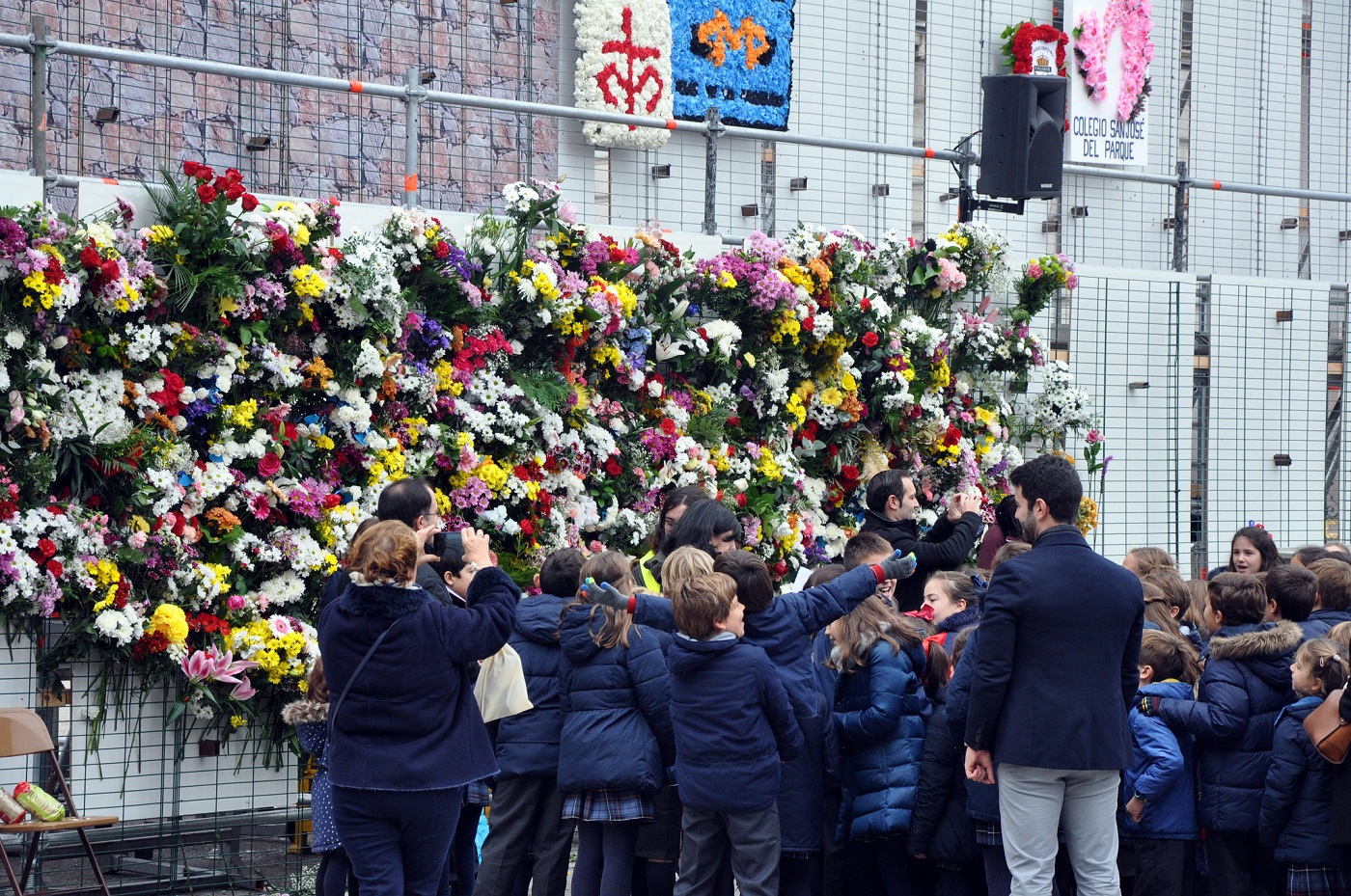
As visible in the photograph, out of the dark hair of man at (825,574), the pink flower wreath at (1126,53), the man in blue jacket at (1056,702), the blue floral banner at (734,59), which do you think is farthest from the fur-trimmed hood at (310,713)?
the pink flower wreath at (1126,53)

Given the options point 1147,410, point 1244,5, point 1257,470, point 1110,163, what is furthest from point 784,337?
point 1244,5

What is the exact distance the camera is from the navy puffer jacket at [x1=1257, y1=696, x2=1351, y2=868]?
5.38 metres

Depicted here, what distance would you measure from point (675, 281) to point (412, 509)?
316cm

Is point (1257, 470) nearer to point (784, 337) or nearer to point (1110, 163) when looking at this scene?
point (1110, 163)

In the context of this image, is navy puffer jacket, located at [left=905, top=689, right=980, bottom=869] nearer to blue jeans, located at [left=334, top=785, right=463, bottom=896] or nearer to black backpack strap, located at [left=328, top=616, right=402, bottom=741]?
blue jeans, located at [left=334, top=785, right=463, bottom=896]

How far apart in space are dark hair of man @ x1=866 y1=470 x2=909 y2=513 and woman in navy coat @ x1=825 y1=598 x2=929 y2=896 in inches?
81.2

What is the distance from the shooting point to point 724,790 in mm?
5371

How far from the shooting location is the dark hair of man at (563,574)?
6.13 m

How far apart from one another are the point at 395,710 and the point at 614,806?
1.39m

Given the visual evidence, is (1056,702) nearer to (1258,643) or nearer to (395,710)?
(1258,643)

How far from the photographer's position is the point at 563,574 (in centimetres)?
613

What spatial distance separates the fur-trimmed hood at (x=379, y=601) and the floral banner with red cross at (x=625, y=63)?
718 cm

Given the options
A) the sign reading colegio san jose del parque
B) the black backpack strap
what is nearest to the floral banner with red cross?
the sign reading colegio san jose del parque

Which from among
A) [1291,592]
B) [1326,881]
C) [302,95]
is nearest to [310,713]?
[1326,881]
